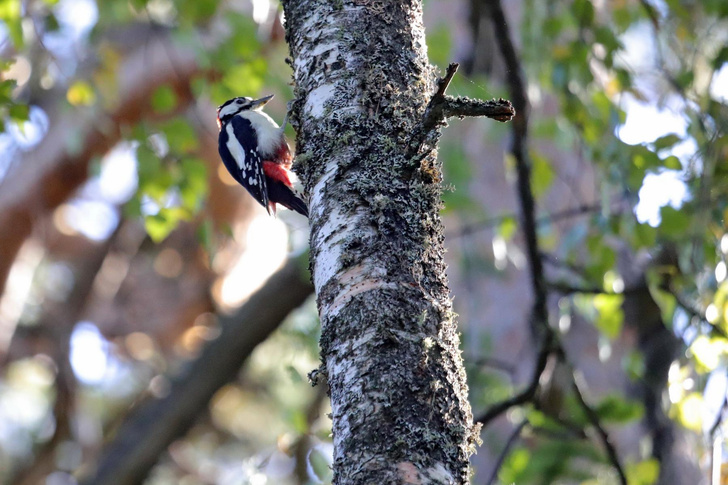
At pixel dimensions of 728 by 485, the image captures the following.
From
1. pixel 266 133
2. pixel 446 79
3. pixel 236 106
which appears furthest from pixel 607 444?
pixel 236 106

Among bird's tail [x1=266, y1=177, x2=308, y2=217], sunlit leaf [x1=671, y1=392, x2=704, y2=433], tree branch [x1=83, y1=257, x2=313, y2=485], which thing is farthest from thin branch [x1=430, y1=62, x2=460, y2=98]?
tree branch [x1=83, y1=257, x2=313, y2=485]

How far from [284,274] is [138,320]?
3610 millimetres

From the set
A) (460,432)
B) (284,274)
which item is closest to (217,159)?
(284,274)

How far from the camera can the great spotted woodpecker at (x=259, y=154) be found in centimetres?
400

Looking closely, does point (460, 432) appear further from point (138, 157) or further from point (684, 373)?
point (138, 157)

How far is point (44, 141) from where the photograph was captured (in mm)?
6895

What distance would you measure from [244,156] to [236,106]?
561 millimetres

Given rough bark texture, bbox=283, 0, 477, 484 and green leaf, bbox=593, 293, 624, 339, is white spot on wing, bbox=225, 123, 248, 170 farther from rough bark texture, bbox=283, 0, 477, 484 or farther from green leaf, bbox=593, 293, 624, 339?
rough bark texture, bbox=283, 0, 477, 484

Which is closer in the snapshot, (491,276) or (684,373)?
(684,373)

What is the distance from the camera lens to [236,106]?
4.72 metres

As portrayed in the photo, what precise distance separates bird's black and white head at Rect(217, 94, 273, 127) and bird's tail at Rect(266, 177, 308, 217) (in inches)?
19.9

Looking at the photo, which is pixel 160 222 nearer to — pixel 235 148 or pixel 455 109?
pixel 235 148

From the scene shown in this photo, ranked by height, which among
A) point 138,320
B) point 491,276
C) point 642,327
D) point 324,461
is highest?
point 324,461

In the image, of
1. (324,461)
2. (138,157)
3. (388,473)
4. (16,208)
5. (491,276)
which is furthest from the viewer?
(16,208)
